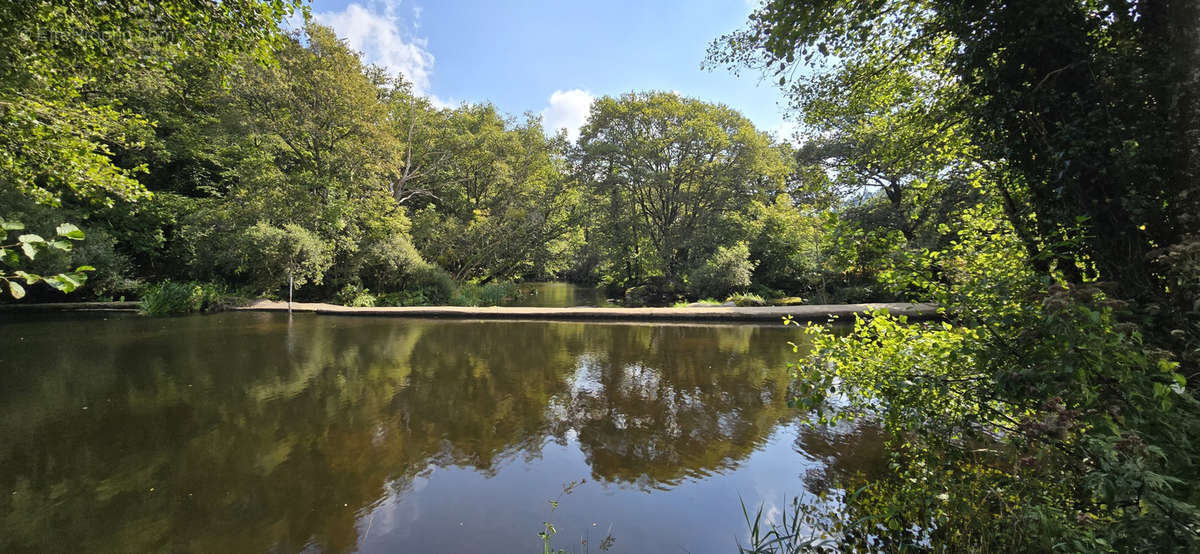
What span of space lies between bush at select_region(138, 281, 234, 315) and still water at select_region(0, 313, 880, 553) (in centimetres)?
552

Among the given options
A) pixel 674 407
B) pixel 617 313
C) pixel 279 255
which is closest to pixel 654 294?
pixel 617 313

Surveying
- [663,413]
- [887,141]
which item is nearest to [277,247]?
[663,413]

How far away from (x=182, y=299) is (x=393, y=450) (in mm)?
15029

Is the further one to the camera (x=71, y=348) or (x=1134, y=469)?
(x=71, y=348)

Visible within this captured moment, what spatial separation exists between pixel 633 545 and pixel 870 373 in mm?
1927

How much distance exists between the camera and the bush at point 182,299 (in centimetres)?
1341

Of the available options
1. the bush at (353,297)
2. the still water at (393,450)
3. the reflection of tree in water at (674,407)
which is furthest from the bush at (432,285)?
the reflection of tree in water at (674,407)

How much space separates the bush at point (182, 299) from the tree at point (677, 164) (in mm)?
15302

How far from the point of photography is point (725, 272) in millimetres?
18688

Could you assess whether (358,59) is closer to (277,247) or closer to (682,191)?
(277,247)

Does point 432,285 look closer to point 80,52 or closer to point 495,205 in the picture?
point 495,205

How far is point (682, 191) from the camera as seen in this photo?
72.8ft

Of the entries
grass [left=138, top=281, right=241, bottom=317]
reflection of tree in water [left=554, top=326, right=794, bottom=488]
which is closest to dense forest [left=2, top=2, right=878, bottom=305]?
grass [left=138, top=281, right=241, bottom=317]

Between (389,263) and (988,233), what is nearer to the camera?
(988,233)
